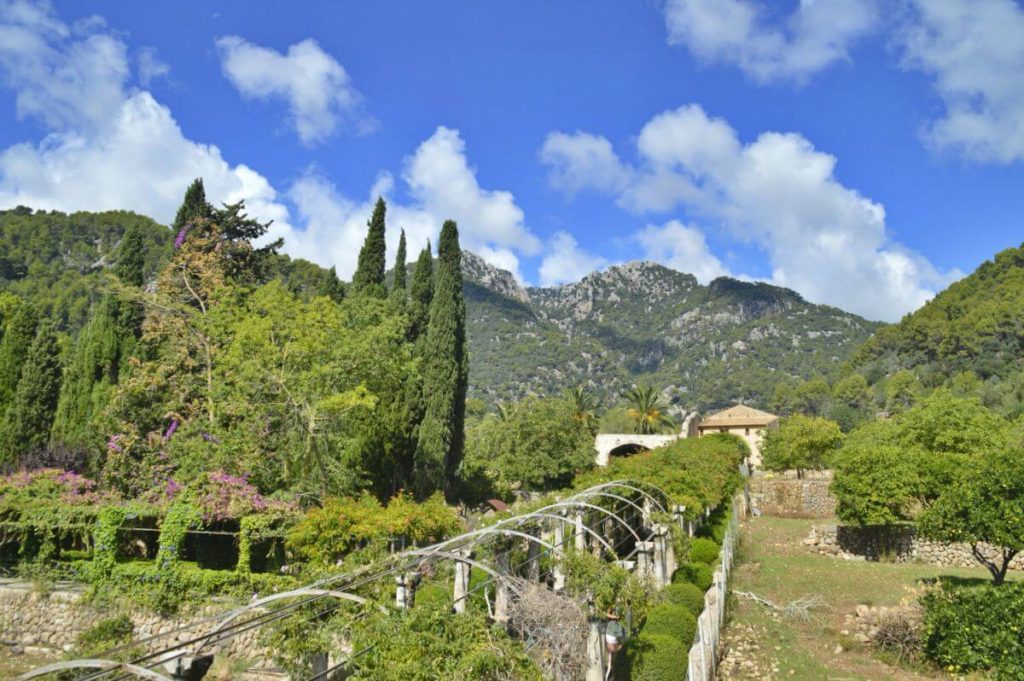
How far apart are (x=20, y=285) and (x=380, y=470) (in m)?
51.7

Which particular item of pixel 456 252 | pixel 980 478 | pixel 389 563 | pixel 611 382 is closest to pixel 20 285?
pixel 456 252

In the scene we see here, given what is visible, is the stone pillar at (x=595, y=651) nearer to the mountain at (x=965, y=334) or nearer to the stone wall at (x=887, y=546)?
the stone wall at (x=887, y=546)

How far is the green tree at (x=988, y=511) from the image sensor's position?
1252 centimetres

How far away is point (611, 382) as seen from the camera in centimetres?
13238

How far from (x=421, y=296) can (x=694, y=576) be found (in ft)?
76.3

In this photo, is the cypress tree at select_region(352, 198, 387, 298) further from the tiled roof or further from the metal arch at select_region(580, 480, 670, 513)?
the tiled roof

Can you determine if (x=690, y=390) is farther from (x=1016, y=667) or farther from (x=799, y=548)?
(x=1016, y=667)

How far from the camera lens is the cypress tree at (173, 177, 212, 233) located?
28.3 m

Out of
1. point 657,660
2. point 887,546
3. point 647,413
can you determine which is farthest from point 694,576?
point 647,413

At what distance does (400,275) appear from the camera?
33.3 m

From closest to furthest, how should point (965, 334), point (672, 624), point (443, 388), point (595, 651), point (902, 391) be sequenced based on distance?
point (595, 651) < point (672, 624) < point (443, 388) < point (902, 391) < point (965, 334)

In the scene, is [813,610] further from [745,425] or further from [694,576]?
[745,425]

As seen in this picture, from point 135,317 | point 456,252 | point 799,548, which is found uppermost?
point 456,252

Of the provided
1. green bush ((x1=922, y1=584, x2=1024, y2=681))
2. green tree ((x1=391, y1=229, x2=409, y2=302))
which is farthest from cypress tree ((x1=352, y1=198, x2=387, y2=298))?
green bush ((x1=922, y1=584, x2=1024, y2=681))
